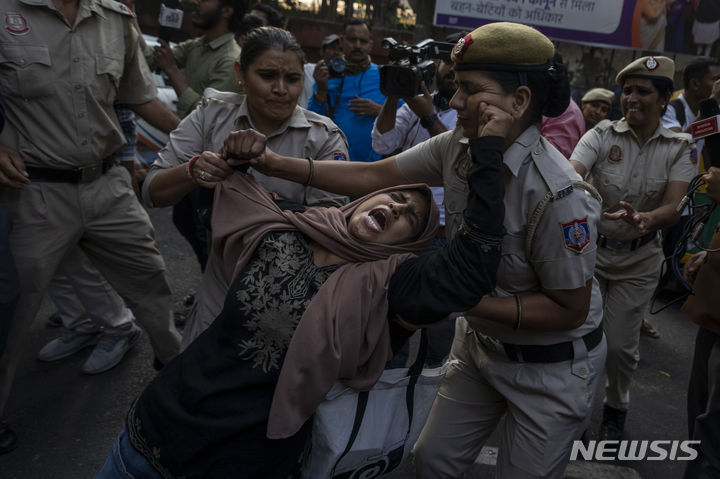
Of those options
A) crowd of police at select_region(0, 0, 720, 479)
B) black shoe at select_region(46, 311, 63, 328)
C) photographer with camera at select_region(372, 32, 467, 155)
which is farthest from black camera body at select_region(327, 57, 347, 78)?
black shoe at select_region(46, 311, 63, 328)

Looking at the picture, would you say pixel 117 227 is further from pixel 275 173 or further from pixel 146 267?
pixel 275 173

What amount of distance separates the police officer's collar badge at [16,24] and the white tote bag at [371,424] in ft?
7.08

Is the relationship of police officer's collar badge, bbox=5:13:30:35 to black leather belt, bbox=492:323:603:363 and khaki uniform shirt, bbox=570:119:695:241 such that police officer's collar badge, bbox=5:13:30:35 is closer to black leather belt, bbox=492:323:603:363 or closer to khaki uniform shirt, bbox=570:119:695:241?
black leather belt, bbox=492:323:603:363

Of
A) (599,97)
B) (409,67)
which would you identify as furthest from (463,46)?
(599,97)

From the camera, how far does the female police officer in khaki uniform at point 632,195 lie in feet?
10.7

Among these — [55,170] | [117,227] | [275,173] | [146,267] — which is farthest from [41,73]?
[275,173]

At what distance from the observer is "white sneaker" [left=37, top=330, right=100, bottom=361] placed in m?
3.60

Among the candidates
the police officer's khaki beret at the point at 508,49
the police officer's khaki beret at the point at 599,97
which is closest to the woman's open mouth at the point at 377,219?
the police officer's khaki beret at the point at 508,49

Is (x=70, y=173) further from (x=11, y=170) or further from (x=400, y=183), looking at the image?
(x=400, y=183)

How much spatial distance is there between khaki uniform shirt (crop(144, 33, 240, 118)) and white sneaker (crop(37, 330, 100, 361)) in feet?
5.08

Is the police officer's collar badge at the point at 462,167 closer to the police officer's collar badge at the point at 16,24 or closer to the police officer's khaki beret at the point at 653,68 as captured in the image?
the police officer's khaki beret at the point at 653,68

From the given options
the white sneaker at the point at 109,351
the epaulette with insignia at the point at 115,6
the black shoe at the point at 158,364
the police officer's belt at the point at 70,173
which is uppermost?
the epaulette with insignia at the point at 115,6

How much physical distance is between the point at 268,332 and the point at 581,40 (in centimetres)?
821

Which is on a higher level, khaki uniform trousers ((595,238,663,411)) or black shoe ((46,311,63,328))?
khaki uniform trousers ((595,238,663,411))
